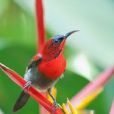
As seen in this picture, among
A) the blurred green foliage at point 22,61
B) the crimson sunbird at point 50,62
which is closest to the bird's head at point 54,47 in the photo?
the crimson sunbird at point 50,62

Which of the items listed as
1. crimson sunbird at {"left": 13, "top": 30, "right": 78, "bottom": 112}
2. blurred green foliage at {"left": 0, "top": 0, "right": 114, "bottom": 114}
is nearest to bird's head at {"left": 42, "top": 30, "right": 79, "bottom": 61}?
crimson sunbird at {"left": 13, "top": 30, "right": 78, "bottom": 112}

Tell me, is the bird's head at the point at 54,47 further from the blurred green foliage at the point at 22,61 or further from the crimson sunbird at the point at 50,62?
the blurred green foliage at the point at 22,61

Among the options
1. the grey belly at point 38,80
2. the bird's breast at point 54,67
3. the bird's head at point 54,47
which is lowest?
the grey belly at point 38,80

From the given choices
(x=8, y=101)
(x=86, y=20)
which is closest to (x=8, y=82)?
(x=8, y=101)

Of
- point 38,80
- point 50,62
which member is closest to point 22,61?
point 38,80

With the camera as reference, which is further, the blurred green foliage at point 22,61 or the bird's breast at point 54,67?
the blurred green foliage at point 22,61
